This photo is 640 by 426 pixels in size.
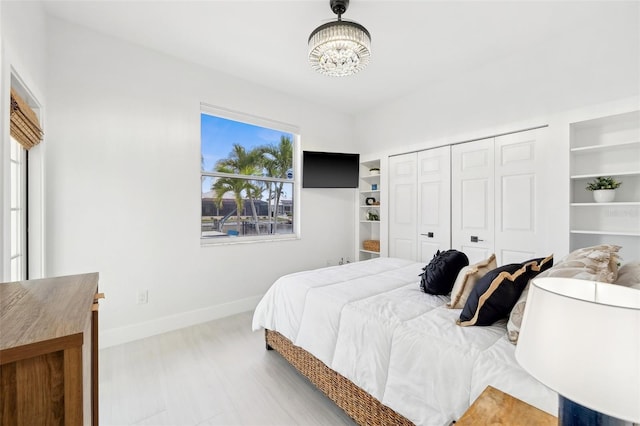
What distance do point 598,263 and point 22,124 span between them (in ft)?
10.5

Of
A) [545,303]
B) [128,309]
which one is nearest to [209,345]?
[128,309]

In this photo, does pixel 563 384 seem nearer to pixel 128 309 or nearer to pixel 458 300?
pixel 458 300

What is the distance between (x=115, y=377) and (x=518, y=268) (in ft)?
9.21

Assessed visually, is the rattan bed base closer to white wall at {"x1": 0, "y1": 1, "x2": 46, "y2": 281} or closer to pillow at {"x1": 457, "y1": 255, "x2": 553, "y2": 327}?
pillow at {"x1": 457, "y1": 255, "x2": 553, "y2": 327}

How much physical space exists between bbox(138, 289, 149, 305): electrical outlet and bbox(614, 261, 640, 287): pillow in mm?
3476

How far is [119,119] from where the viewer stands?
2.71 m

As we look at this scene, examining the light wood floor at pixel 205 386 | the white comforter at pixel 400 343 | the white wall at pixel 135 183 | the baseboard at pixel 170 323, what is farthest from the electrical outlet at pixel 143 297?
the white comforter at pixel 400 343

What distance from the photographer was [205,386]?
2006 millimetres

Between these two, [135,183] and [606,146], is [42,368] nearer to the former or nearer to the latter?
[135,183]

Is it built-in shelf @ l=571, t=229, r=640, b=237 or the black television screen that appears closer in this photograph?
built-in shelf @ l=571, t=229, r=640, b=237

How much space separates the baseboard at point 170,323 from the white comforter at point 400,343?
1.23m

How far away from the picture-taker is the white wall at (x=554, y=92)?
237 centimetres

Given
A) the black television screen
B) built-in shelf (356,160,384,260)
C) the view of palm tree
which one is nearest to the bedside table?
the view of palm tree

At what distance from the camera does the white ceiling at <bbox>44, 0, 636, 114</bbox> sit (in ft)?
7.52
